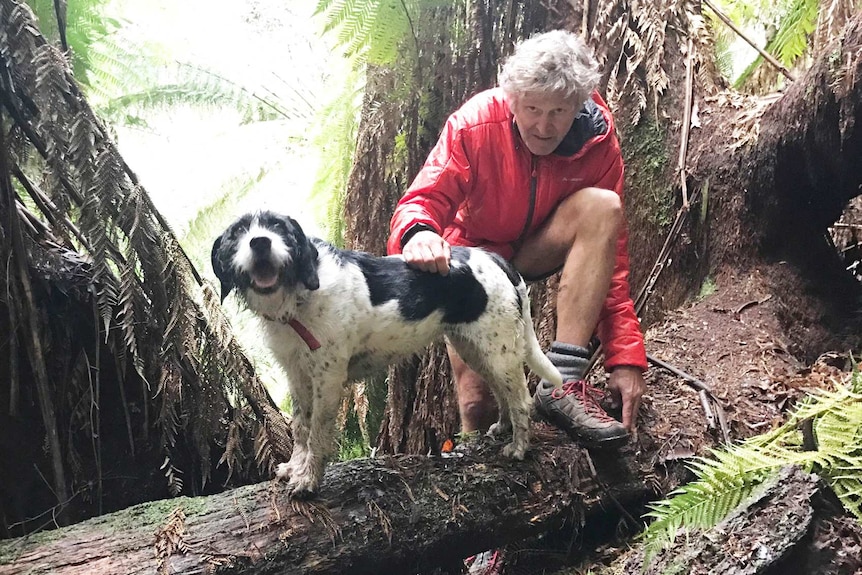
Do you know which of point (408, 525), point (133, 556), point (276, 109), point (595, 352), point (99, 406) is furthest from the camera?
point (276, 109)

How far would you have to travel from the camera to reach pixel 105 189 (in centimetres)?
258

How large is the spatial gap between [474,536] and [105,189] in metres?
1.95

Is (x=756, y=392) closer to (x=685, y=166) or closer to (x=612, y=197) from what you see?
(x=612, y=197)

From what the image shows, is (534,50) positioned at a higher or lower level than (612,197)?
higher

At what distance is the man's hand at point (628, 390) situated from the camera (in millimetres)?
2787

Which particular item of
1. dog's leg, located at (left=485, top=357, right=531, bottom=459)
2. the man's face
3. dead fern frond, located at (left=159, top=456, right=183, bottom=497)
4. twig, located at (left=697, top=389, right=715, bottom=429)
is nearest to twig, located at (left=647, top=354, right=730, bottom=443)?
twig, located at (left=697, top=389, right=715, bottom=429)

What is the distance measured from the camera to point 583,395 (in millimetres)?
2723

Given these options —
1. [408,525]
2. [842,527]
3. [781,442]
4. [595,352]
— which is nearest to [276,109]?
[595,352]

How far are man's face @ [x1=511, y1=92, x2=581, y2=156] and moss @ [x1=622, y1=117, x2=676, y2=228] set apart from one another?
48.9 inches

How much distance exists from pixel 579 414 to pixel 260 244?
1446mm

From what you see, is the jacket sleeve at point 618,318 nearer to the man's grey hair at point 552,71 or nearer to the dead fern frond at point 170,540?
the man's grey hair at point 552,71

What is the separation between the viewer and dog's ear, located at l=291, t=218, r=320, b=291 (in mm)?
2180

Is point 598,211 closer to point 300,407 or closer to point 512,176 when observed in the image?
point 512,176

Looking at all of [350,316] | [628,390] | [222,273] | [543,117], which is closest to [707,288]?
[628,390]
